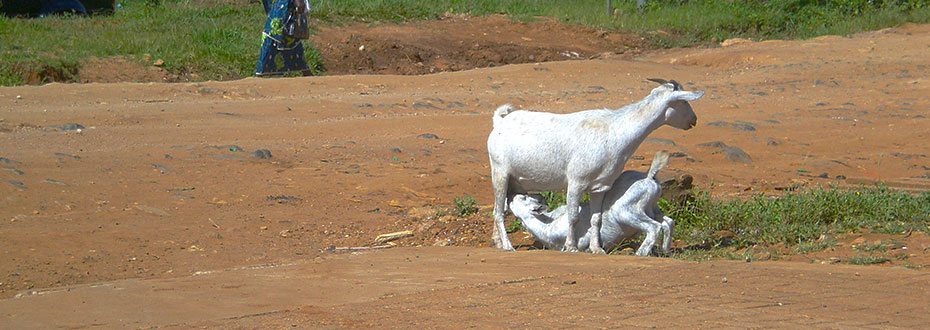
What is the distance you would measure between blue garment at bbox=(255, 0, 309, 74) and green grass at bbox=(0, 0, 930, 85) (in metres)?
0.94

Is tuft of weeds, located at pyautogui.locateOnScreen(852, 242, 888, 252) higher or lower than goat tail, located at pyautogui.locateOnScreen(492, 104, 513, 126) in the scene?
lower

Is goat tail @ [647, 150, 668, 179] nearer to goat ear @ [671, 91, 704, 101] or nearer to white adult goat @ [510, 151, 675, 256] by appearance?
white adult goat @ [510, 151, 675, 256]

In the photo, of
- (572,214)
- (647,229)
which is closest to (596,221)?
(572,214)

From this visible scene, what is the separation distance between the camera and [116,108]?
1147 centimetres

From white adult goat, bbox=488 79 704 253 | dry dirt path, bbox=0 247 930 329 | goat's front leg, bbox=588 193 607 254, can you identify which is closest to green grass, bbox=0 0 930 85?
white adult goat, bbox=488 79 704 253

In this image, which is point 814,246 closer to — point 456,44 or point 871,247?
point 871,247

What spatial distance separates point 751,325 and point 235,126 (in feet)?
24.3

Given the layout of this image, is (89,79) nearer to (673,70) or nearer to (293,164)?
(293,164)

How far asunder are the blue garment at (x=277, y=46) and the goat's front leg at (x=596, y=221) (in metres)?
9.56

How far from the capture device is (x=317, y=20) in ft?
64.4

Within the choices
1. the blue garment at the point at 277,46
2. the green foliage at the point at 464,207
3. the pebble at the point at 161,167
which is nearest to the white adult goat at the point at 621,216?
the green foliage at the point at 464,207

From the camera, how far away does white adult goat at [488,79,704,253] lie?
6137 mm

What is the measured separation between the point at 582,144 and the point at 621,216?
0.49m

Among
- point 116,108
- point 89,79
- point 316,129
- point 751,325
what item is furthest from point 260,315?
point 89,79
